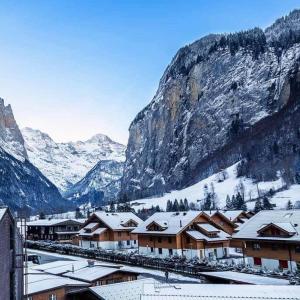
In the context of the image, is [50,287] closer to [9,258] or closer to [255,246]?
[9,258]

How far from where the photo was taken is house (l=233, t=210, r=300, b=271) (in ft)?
146

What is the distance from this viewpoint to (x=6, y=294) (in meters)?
21.9

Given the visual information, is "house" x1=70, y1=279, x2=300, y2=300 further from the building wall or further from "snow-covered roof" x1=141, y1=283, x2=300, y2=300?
the building wall

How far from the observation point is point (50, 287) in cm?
2920

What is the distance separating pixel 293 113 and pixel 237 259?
155046 millimetres

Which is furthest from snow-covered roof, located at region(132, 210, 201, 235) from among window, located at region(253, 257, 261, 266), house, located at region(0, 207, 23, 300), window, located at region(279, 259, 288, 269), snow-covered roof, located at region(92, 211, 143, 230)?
house, located at region(0, 207, 23, 300)

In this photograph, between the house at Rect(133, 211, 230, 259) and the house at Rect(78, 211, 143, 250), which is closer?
the house at Rect(133, 211, 230, 259)

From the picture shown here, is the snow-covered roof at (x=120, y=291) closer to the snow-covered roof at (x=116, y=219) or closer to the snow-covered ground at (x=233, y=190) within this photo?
the snow-covered roof at (x=116, y=219)

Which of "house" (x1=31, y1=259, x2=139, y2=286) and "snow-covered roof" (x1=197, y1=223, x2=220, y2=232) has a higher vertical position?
"snow-covered roof" (x1=197, y1=223, x2=220, y2=232)

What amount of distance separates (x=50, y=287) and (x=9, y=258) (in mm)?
7599

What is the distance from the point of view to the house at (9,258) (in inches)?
819

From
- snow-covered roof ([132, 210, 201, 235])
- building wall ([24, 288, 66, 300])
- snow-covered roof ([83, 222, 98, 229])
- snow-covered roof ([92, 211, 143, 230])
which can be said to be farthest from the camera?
snow-covered roof ([83, 222, 98, 229])

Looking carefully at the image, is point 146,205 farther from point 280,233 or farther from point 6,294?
point 6,294

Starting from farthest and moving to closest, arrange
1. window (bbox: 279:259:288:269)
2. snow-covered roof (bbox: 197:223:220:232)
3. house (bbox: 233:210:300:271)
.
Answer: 1. snow-covered roof (bbox: 197:223:220:232)
2. window (bbox: 279:259:288:269)
3. house (bbox: 233:210:300:271)
